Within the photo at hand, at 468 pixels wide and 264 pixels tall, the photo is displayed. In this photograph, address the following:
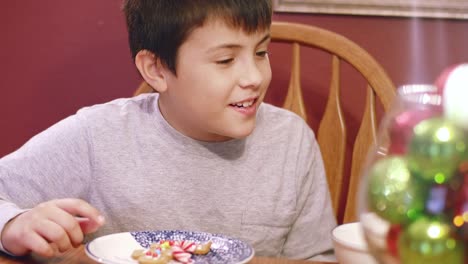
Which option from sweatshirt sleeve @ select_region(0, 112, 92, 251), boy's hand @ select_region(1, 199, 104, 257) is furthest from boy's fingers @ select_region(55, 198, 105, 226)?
sweatshirt sleeve @ select_region(0, 112, 92, 251)

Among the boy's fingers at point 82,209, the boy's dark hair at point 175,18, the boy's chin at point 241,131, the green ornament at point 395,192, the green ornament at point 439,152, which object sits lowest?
the boy's fingers at point 82,209

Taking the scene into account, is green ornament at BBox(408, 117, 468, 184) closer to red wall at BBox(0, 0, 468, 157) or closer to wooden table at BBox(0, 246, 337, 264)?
wooden table at BBox(0, 246, 337, 264)

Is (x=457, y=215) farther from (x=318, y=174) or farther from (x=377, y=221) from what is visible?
(x=318, y=174)

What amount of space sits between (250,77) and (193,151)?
21 centimetres

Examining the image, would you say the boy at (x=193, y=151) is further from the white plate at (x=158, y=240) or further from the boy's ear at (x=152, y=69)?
the white plate at (x=158, y=240)

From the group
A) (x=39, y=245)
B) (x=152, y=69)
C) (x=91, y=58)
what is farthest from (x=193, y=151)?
(x=91, y=58)

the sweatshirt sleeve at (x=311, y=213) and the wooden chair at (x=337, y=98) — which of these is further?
the wooden chair at (x=337, y=98)

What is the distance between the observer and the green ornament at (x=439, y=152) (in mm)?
446

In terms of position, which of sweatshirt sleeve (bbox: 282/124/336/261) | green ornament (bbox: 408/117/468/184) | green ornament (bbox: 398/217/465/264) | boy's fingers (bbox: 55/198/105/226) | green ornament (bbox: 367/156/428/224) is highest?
→ green ornament (bbox: 408/117/468/184)

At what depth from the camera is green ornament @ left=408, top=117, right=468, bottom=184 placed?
0.45m

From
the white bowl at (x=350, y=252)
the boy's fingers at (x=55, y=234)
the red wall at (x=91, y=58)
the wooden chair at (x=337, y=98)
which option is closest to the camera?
the white bowl at (x=350, y=252)

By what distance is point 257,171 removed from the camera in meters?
1.29

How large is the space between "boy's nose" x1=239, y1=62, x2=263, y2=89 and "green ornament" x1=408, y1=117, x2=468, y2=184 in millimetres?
691

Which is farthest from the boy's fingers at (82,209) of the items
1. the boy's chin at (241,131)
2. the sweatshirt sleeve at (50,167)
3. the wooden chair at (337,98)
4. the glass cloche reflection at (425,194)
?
the wooden chair at (337,98)
